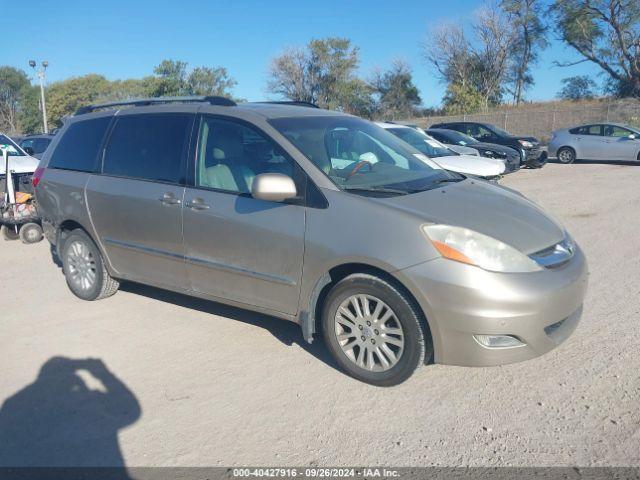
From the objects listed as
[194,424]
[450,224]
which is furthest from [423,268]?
[194,424]

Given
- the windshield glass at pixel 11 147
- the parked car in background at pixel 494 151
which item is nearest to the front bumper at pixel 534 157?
the parked car in background at pixel 494 151

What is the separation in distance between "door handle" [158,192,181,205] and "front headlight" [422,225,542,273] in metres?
2.09

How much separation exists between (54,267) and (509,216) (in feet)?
19.1

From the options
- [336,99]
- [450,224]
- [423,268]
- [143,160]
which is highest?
[336,99]

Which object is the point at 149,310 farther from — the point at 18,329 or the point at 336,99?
the point at 336,99

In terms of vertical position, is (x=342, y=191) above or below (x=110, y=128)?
below

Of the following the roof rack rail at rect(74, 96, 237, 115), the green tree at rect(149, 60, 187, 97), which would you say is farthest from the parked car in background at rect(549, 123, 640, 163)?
the green tree at rect(149, 60, 187, 97)

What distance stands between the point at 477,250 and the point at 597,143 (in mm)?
19093

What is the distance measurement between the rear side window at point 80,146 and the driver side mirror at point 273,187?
7.56 feet

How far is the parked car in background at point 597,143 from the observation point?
19297mm

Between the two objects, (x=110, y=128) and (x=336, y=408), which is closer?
(x=336, y=408)

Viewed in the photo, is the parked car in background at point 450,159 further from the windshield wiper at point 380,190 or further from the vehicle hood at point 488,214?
the windshield wiper at point 380,190

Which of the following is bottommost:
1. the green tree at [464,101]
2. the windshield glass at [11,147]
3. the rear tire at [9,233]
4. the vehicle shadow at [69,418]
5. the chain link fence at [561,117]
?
the vehicle shadow at [69,418]

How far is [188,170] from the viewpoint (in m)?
4.51
